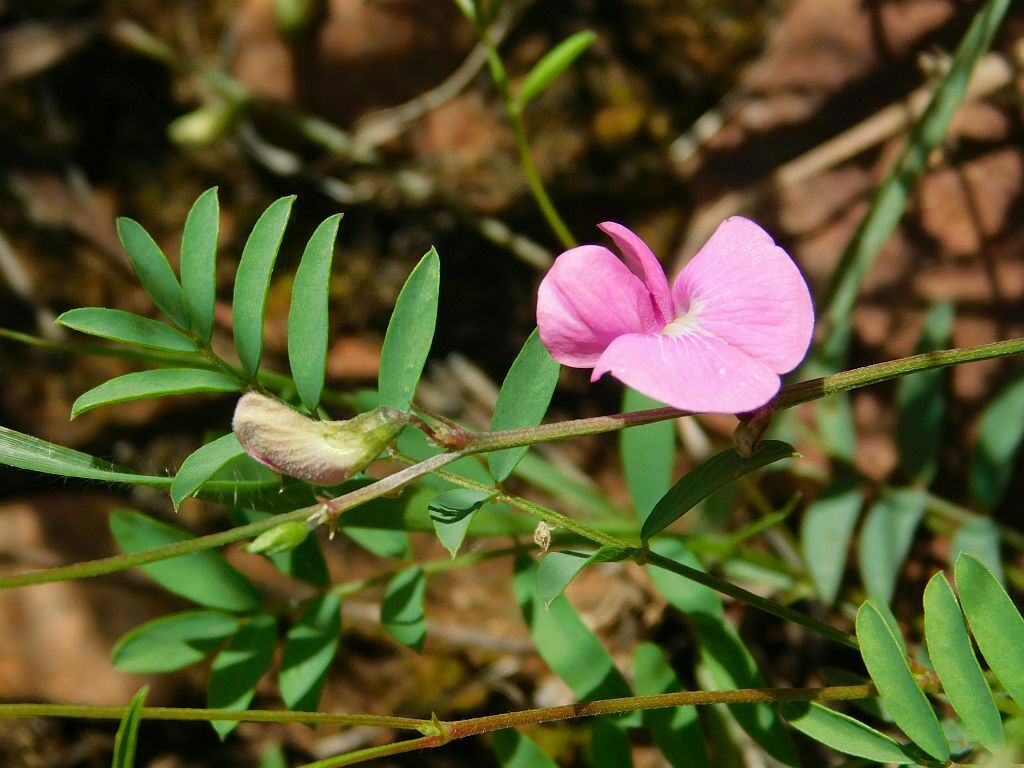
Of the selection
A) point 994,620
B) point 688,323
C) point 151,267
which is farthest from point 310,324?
point 994,620

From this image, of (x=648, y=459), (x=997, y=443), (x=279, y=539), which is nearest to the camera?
(x=279, y=539)

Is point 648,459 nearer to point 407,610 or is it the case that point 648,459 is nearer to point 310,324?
point 407,610

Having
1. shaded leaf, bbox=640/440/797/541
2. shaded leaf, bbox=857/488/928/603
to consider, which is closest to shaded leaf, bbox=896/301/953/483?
Result: shaded leaf, bbox=857/488/928/603

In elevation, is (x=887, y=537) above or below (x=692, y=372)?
above

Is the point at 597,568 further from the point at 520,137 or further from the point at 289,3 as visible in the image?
the point at 289,3

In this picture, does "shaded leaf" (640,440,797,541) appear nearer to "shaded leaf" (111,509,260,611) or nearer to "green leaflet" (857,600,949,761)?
"green leaflet" (857,600,949,761)

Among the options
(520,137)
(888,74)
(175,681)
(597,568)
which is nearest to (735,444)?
(520,137)
